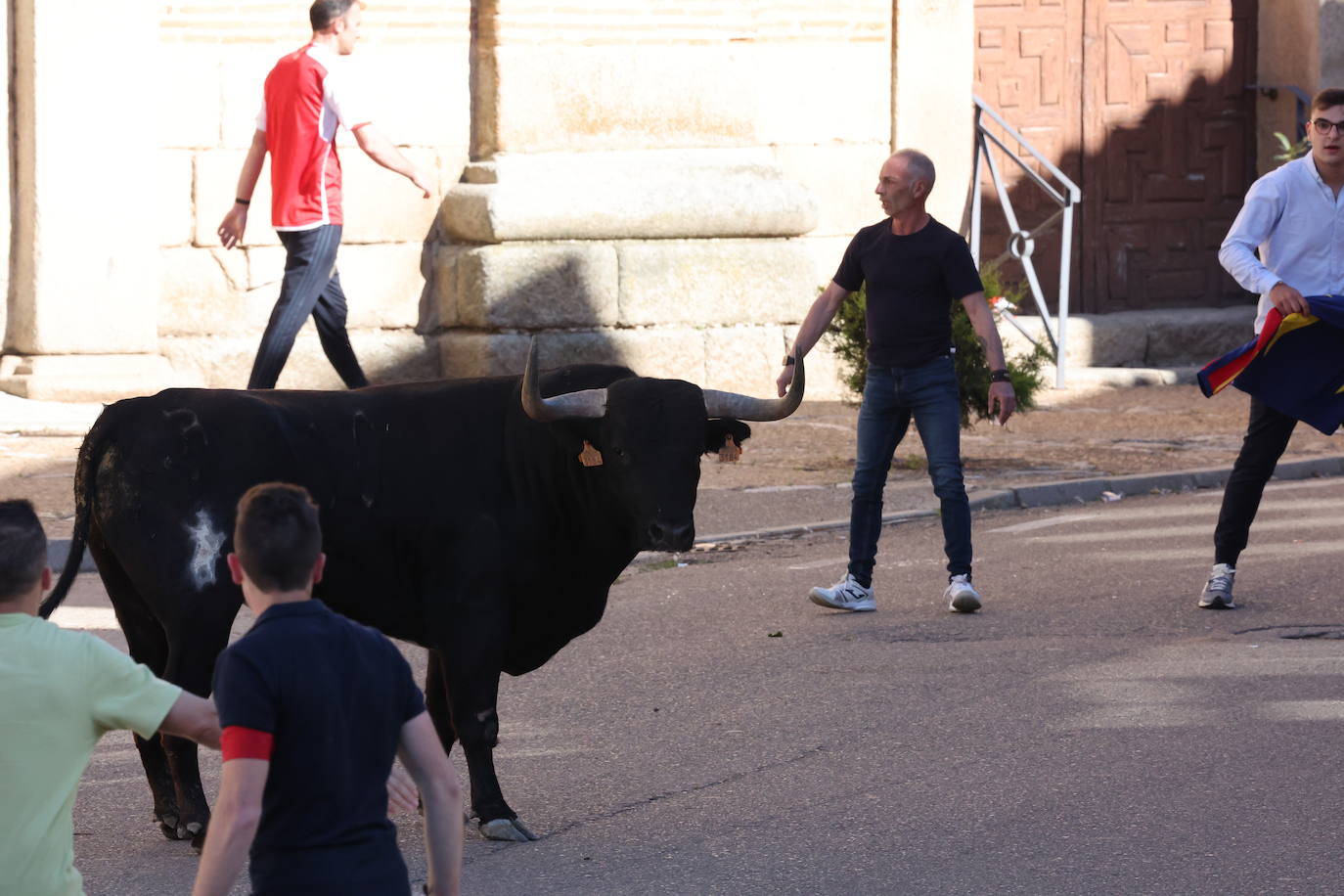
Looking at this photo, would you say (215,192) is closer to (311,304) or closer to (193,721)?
(311,304)

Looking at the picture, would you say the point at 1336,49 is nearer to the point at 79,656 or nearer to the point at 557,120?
the point at 557,120

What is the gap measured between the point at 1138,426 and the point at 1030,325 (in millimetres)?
2497

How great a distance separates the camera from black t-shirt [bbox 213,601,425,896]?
3.14 meters

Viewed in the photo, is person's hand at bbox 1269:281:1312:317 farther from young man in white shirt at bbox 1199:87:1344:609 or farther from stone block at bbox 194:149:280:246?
stone block at bbox 194:149:280:246

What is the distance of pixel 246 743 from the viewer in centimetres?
312

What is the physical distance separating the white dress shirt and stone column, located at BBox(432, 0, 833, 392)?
6409mm

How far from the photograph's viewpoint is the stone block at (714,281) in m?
14.2

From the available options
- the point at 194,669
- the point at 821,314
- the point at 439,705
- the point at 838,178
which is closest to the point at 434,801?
the point at 194,669

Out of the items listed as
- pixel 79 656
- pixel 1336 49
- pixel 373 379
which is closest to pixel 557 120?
pixel 373 379

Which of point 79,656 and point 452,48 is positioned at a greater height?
point 452,48

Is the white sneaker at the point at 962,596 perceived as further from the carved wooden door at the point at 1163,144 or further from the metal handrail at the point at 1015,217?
the carved wooden door at the point at 1163,144

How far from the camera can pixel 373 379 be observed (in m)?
14.1

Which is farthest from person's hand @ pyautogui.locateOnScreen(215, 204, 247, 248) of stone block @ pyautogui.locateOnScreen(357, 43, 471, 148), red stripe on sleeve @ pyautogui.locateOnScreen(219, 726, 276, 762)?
red stripe on sleeve @ pyautogui.locateOnScreen(219, 726, 276, 762)

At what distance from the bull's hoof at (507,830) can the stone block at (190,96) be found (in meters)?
9.25
